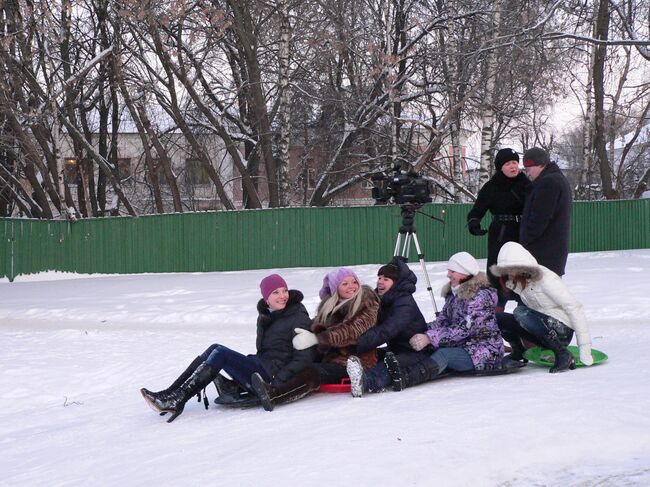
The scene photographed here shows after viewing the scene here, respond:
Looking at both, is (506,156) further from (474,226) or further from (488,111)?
(488,111)

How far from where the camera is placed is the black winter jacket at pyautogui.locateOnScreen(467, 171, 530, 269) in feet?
26.3

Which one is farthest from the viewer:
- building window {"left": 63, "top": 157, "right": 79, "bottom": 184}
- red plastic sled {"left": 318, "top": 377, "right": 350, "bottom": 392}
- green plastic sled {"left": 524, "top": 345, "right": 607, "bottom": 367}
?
building window {"left": 63, "top": 157, "right": 79, "bottom": 184}

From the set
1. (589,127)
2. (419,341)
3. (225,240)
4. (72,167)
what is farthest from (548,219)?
(72,167)

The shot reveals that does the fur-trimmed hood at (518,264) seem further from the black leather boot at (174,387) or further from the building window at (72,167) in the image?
the building window at (72,167)

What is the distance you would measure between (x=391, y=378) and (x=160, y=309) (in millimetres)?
7581

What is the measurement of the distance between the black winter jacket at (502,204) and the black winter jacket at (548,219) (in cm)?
49

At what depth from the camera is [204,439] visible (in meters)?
5.55

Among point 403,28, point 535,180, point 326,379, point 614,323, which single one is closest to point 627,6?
point 403,28

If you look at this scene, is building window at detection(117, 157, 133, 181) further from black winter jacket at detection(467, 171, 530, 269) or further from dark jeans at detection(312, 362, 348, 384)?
dark jeans at detection(312, 362, 348, 384)

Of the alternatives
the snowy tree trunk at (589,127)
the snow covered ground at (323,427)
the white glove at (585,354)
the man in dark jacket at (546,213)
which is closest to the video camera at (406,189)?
the man in dark jacket at (546,213)

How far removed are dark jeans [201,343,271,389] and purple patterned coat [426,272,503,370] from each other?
137cm

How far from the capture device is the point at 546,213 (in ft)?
24.0

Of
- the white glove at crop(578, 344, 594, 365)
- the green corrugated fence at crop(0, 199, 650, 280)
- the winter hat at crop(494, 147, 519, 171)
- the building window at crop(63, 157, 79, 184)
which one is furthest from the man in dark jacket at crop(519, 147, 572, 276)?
the building window at crop(63, 157, 79, 184)

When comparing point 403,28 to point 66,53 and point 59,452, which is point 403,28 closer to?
point 66,53
